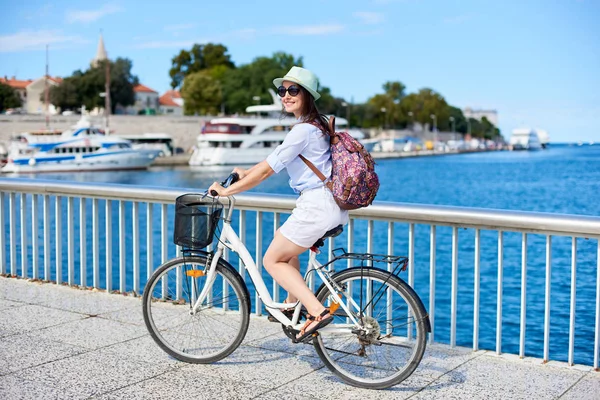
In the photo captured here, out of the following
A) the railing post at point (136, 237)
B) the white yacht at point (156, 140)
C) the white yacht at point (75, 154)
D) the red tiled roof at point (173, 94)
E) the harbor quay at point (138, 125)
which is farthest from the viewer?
the red tiled roof at point (173, 94)

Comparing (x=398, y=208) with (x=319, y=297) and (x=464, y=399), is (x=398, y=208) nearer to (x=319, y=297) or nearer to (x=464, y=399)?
(x=319, y=297)

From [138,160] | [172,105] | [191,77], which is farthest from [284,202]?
[172,105]

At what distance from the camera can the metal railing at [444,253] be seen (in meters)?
4.89

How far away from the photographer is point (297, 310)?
14.2 ft

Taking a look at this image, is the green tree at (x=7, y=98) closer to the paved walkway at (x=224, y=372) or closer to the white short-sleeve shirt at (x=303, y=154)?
the paved walkway at (x=224, y=372)

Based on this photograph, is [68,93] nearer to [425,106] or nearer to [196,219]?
[425,106]

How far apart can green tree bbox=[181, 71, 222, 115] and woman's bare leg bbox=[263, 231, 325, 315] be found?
95562mm

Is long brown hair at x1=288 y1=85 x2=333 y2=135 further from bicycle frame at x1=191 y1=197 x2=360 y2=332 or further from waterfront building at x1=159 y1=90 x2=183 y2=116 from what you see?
waterfront building at x1=159 y1=90 x2=183 y2=116

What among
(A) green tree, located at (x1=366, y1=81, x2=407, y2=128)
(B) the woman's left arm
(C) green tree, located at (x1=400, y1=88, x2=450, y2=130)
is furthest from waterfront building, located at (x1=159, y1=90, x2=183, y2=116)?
(B) the woman's left arm

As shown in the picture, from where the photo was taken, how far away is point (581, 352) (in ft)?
43.9

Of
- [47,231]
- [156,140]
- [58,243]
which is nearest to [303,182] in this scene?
[47,231]

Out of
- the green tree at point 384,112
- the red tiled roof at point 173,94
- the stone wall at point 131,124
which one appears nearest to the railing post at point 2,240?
the stone wall at point 131,124

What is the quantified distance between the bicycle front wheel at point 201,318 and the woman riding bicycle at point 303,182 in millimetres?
431

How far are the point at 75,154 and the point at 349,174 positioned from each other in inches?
2737
